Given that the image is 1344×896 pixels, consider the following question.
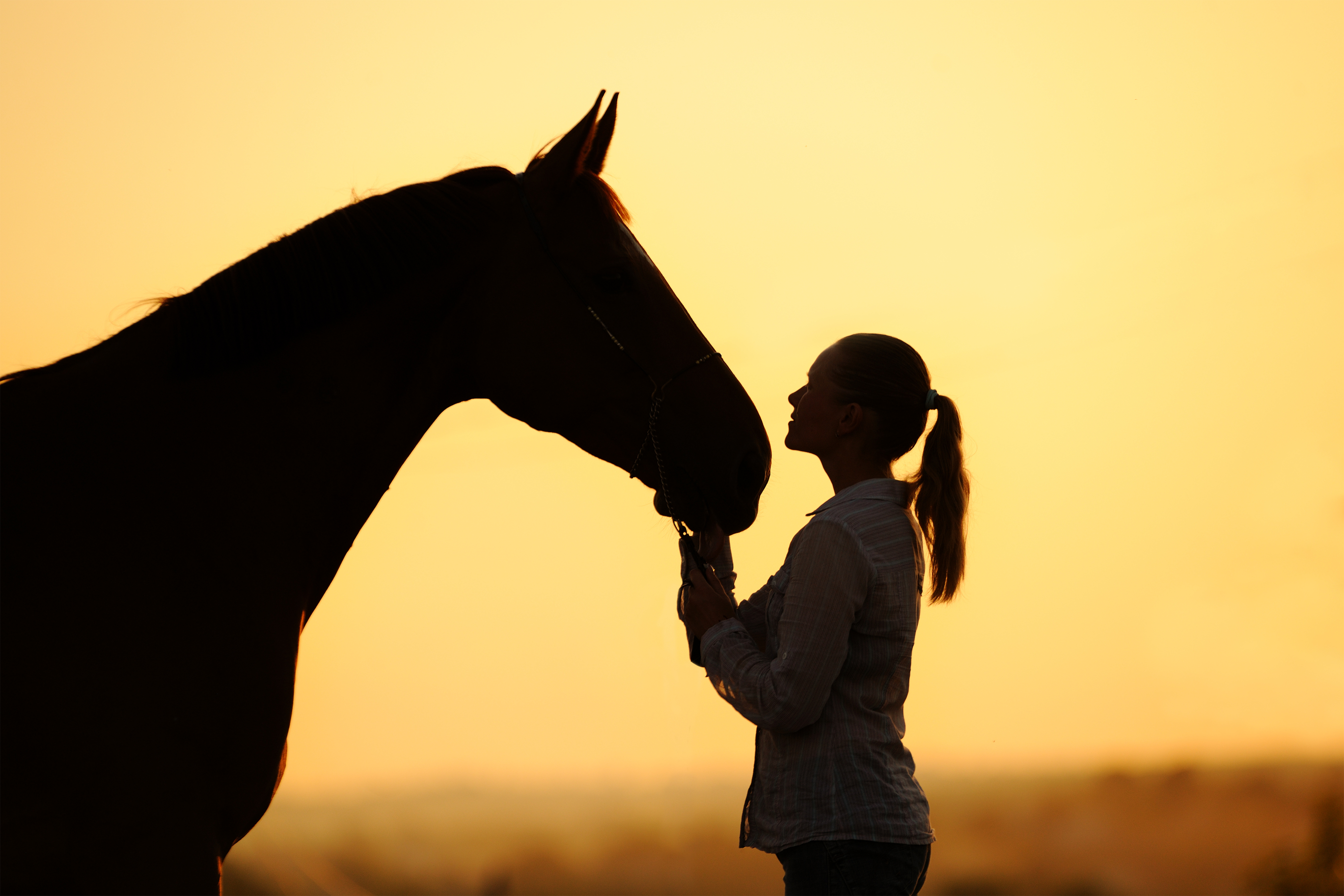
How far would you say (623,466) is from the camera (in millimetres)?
1509

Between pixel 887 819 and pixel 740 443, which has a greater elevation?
pixel 740 443

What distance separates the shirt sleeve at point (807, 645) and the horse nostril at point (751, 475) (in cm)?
16

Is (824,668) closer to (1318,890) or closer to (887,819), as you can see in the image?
(887,819)

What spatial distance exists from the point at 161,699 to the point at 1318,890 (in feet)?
13.4

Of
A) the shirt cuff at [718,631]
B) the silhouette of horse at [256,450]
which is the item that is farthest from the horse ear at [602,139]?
the shirt cuff at [718,631]

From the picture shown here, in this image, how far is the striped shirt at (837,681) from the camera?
125cm

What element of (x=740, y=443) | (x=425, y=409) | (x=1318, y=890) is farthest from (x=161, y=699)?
(x=1318, y=890)

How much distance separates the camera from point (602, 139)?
1.52 metres

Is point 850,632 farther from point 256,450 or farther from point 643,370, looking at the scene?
point 256,450

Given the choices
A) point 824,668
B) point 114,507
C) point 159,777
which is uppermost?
point 114,507

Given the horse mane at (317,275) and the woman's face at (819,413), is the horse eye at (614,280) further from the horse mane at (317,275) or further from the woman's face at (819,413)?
the woman's face at (819,413)

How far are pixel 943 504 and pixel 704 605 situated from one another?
0.43 m

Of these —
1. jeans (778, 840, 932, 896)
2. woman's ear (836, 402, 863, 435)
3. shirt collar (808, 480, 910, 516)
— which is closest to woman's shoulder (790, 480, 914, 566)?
shirt collar (808, 480, 910, 516)

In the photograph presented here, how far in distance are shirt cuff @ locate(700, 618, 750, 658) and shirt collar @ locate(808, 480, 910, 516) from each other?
0.69ft
